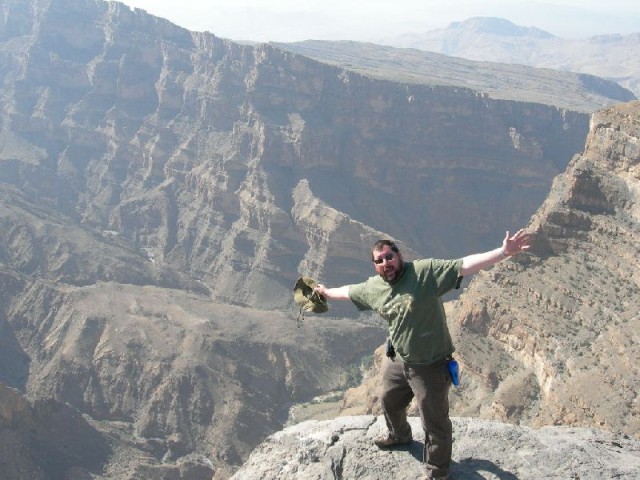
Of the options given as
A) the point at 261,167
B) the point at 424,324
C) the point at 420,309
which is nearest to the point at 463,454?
the point at 424,324

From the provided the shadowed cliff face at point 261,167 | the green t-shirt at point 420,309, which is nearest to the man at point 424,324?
the green t-shirt at point 420,309

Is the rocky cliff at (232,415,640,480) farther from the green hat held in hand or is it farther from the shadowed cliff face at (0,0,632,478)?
the shadowed cliff face at (0,0,632,478)

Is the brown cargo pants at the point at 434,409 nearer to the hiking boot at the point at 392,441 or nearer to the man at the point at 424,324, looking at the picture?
the man at the point at 424,324

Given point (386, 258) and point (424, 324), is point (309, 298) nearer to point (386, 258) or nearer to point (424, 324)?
point (386, 258)

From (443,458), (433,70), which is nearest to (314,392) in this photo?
(443,458)

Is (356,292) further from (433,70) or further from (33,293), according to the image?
(433,70)

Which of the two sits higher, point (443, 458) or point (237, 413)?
point (443, 458)
